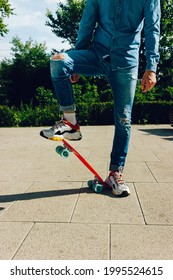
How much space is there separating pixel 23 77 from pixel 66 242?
3293 centimetres

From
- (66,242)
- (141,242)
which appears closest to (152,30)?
(141,242)

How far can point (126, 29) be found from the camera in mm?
3314

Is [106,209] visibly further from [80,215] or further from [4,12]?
[4,12]

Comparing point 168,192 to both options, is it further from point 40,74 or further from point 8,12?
point 40,74

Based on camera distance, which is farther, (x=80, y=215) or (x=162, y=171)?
(x=162, y=171)

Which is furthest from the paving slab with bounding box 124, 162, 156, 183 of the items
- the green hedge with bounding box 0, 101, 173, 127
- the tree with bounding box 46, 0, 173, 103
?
the tree with bounding box 46, 0, 173, 103

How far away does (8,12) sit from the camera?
2148 cm

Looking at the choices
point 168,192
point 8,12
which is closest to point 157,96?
point 8,12

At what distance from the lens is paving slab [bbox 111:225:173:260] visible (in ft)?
6.92

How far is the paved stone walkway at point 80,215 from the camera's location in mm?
2199

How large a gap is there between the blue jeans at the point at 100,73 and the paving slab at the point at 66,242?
4.37ft

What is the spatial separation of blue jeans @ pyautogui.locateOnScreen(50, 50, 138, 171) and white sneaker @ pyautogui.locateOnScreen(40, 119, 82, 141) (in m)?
0.19
